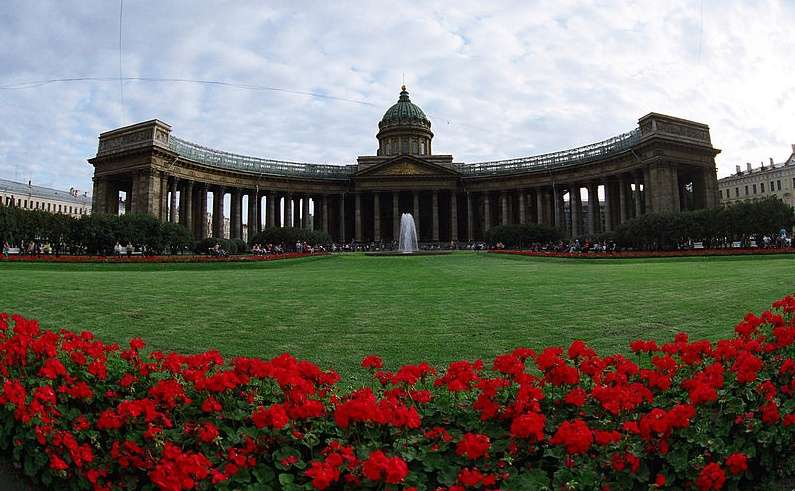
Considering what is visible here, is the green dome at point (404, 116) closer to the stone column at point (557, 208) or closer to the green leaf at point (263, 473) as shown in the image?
the stone column at point (557, 208)

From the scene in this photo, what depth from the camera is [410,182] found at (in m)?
74.5

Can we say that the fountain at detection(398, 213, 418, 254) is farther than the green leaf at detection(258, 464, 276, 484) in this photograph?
Yes

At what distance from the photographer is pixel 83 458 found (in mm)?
3350

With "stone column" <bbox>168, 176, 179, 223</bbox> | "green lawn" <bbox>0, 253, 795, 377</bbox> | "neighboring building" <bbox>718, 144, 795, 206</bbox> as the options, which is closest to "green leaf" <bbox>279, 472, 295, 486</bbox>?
"green lawn" <bbox>0, 253, 795, 377</bbox>

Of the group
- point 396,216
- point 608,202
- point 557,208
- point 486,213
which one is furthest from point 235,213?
point 608,202

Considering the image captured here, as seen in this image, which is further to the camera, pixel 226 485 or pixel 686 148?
pixel 686 148

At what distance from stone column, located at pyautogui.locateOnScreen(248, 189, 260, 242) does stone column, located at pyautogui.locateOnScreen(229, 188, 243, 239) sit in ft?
5.32

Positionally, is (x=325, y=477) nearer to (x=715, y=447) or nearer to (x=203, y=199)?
(x=715, y=447)

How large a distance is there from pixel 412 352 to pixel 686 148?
58761mm

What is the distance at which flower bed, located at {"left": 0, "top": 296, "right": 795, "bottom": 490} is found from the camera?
3.01 metres

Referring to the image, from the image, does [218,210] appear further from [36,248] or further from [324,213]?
[36,248]

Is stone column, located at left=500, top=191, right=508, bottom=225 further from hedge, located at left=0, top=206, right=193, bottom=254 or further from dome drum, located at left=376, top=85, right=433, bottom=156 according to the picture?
hedge, located at left=0, top=206, right=193, bottom=254

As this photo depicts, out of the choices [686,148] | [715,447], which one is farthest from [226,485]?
[686,148]

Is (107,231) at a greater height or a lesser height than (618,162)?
lesser
